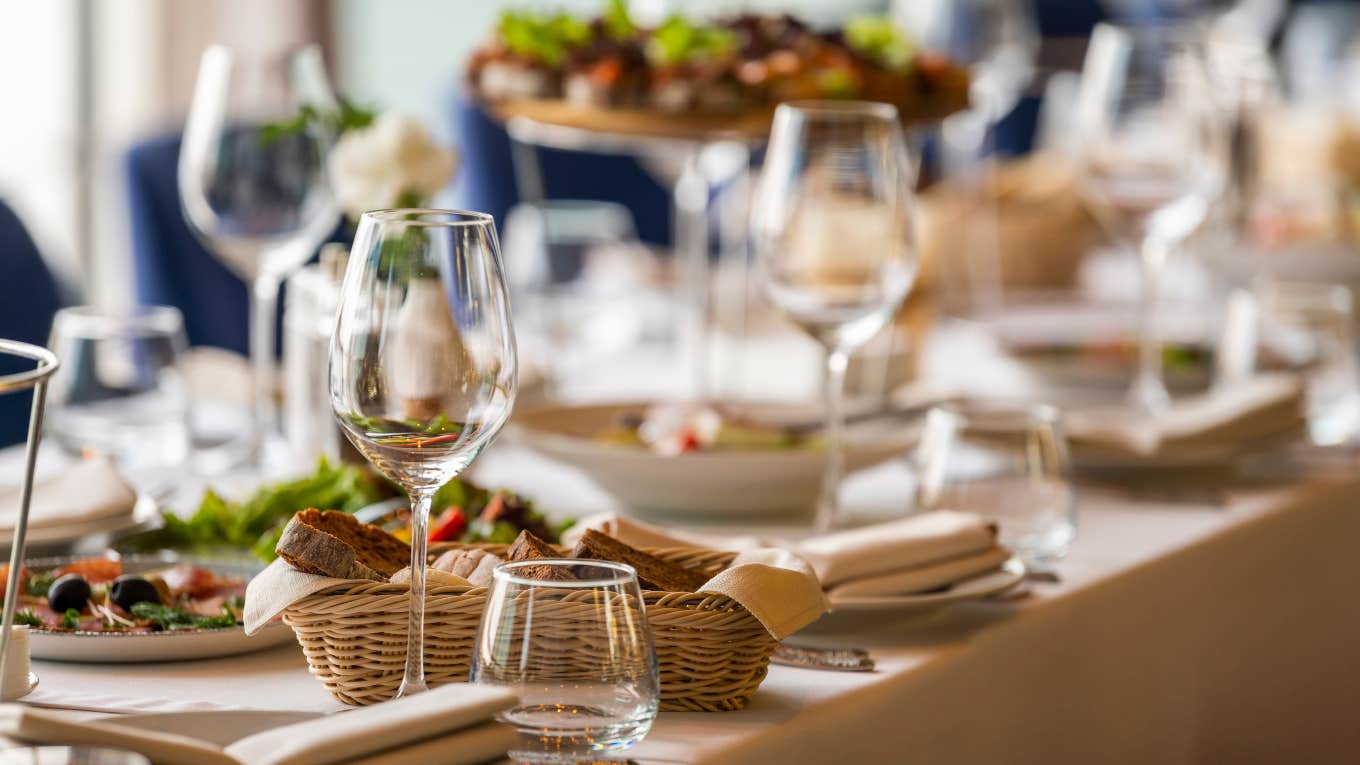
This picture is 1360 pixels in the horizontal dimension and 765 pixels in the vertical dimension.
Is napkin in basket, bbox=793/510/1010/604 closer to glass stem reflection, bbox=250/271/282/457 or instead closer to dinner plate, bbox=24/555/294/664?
dinner plate, bbox=24/555/294/664

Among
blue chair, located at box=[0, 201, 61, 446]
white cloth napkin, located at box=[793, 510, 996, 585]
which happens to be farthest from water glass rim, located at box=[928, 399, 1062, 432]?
blue chair, located at box=[0, 201, 61, 446]

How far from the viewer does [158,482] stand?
1.44 m

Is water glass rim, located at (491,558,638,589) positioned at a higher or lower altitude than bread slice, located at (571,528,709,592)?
higher

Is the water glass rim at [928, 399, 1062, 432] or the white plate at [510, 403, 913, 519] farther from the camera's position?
the white plate at [510, 403, 913, 519]

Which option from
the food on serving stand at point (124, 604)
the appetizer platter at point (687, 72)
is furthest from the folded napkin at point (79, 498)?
the appetizer platter at point (687, 72)

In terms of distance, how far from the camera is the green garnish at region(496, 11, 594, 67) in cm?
200

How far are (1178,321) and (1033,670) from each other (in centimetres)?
135

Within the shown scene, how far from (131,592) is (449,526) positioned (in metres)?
0.23

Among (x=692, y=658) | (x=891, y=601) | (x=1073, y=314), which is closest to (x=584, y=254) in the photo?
(x=1073, y=314)

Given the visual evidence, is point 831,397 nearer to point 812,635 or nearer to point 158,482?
point 812,635

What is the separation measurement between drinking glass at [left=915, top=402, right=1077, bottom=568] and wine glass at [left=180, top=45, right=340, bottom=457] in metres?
0.65

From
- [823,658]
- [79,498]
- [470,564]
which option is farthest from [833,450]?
[79,498]

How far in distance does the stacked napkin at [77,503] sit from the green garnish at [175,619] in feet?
0.60

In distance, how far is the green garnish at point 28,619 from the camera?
3.32 feet
